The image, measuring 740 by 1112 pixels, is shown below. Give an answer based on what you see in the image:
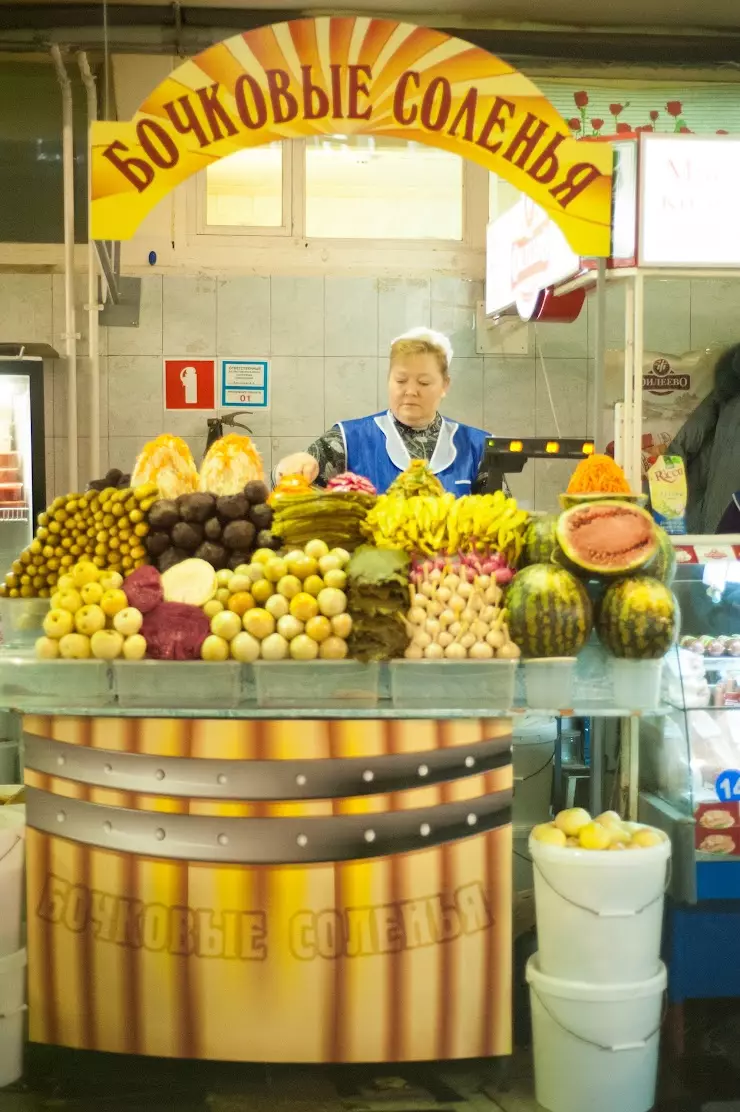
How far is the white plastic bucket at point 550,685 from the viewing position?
2637mm

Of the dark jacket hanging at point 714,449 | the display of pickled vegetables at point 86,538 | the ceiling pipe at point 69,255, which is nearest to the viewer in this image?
the display of pickled vegetables at point 86,538

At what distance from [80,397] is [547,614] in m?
3.79

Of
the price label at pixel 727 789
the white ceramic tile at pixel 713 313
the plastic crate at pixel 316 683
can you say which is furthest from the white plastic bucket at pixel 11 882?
the white ceramic tile at pixel 713 313

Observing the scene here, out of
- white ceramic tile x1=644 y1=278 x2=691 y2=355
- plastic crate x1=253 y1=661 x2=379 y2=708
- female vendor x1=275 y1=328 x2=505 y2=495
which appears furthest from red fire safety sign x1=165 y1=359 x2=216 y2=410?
plastic crate x1=253 y1=661 x2=379 y2=708

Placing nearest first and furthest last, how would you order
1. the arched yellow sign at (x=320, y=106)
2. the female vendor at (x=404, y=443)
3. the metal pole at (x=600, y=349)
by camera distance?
the arched yellow sign at (x=320, y=106) → the metal pole at (x=600, y=349) → the female vendor at (x=404, y=443)

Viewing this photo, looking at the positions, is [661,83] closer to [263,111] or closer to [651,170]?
[651,170]

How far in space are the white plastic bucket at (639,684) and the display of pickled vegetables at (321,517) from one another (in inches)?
29.8

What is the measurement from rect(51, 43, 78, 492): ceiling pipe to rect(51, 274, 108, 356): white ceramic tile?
0.23ft

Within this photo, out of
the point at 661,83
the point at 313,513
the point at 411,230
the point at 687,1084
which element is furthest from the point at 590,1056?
the point at 661,83

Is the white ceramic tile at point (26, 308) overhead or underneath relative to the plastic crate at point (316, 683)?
overhead

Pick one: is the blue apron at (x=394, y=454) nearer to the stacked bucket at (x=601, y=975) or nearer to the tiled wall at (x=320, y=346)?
the tiled wall at (x=320, y=346)

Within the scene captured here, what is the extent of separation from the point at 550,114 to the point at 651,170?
61cm

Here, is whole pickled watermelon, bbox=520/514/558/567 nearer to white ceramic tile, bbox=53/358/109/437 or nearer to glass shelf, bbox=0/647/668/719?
glass shelf, bbox=0/647/668/719

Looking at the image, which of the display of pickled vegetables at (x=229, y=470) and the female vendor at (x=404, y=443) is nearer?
the display of pickled vegetables at (x=229, y=470)
